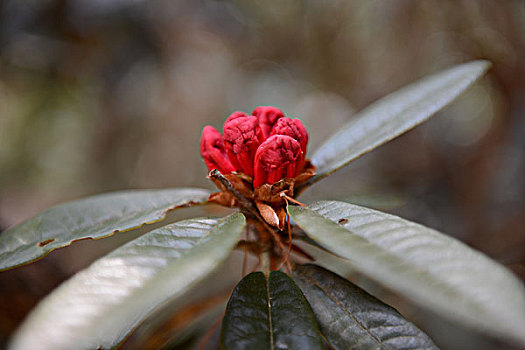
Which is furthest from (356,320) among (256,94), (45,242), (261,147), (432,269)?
(256,94)

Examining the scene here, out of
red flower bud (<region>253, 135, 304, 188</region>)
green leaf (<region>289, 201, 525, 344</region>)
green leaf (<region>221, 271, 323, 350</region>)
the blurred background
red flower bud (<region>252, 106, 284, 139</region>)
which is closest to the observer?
green leaf (<region>289, 201, 525, 344</region>)

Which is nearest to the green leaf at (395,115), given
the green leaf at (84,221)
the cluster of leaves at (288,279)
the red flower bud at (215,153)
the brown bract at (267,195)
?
the cluster of leaves at (288,279)

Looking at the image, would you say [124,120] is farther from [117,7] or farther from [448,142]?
[448,142]

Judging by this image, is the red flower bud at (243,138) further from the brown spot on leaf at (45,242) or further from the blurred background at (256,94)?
the blurred background at (256,94)

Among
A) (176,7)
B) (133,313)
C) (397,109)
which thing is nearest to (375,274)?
(133,313)

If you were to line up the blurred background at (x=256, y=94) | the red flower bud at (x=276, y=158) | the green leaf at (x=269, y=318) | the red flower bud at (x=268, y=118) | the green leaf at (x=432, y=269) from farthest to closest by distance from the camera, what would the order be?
the blurred background at (x=256, y=94) < the red flower bud at (x=268, y=118) < the red flower bud at (x=276, y=158) < the green leaf at (x=269, y=318) < the green leaf at (x=432, y=269)

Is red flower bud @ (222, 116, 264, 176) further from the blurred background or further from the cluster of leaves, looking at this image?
the blurred background

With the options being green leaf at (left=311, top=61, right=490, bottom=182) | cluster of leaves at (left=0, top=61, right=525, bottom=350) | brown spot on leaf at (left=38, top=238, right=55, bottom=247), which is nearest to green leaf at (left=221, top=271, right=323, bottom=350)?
cluster of leaves at (left=0, top=61, right=525, bottom=350)
